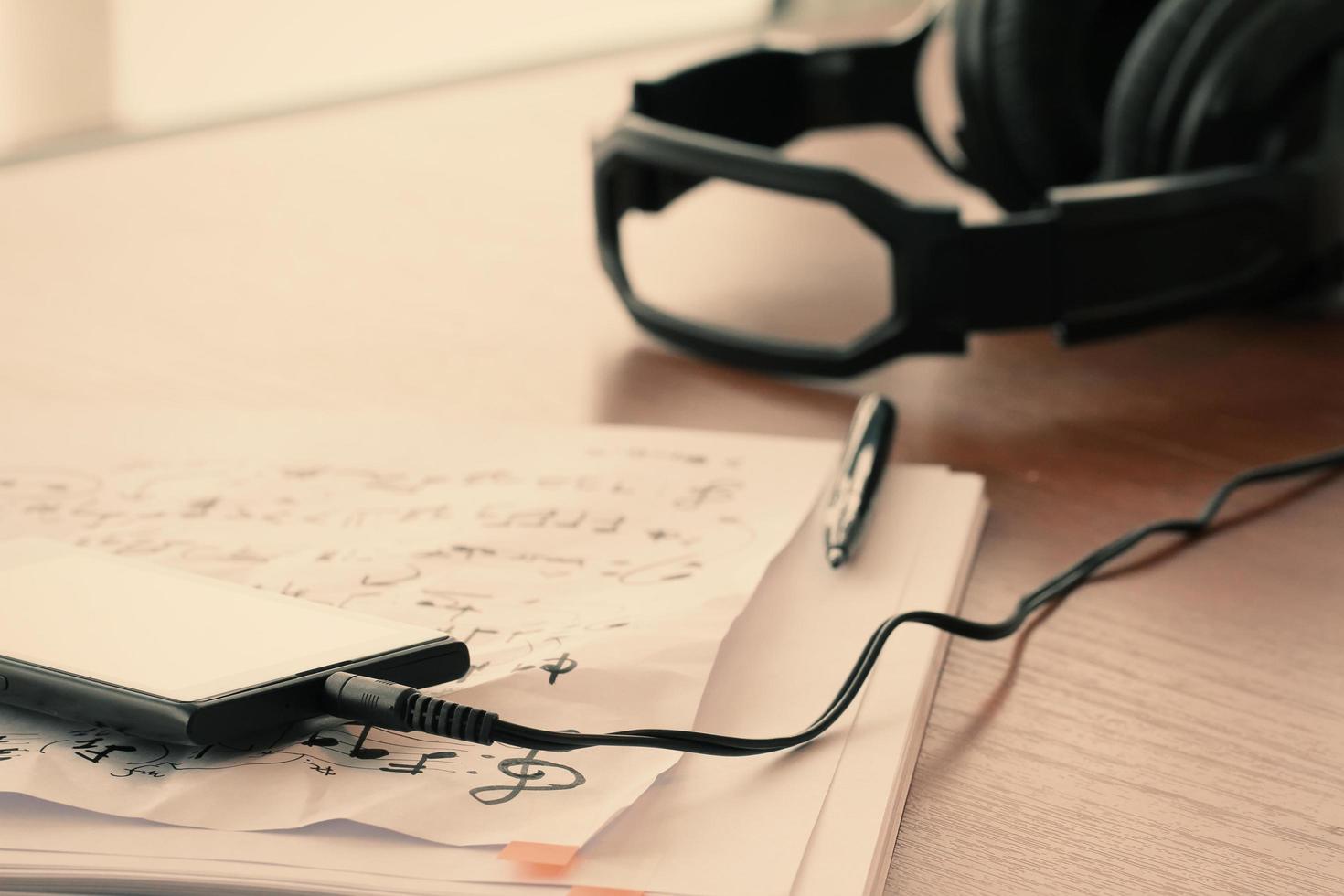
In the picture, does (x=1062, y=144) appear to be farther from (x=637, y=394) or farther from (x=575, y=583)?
(x=575, y=583)

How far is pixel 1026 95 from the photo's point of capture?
25.9 inches

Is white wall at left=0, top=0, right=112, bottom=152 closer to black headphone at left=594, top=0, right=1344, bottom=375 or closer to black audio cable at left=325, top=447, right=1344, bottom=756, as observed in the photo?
black headphone at left=594, top=0, right=1344, bottom=375

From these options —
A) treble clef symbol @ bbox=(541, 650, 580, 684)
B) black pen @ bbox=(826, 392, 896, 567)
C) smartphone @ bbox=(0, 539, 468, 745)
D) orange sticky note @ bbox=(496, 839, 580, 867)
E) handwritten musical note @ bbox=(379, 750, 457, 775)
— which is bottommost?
orange sticky note @ bbox=(496, 839, 580, 867)

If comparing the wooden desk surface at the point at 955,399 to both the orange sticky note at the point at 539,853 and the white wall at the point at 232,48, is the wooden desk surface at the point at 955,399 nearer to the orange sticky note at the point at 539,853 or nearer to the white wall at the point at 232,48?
the orange sticky note at the point at 539,853

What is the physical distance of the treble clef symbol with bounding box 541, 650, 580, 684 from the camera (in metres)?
0.33

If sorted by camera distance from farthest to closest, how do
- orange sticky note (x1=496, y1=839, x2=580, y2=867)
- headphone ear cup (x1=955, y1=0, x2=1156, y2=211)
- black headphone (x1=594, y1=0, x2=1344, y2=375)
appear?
headphone ear cup (x1=955, y1=0, x2=1156, y2=211), black headphone (x1=594, y1=0, x2=1344, y2=375), orange sticky note (x1=496, y1=839, x2=580, y2=867)

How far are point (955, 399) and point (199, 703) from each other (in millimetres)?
373

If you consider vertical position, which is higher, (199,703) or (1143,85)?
(1143,85)

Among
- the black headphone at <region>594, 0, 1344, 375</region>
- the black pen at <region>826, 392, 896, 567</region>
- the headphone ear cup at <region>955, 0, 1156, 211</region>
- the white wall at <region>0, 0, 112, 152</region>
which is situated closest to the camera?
the black pen at <region>826, 392, 896, 567</region>

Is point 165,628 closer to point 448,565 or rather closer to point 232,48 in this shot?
point 448,565

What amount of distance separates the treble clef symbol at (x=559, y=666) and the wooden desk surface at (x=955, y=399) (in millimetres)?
88

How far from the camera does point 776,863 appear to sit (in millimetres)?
263

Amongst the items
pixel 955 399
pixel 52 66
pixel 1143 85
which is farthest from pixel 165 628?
pixel 52 66

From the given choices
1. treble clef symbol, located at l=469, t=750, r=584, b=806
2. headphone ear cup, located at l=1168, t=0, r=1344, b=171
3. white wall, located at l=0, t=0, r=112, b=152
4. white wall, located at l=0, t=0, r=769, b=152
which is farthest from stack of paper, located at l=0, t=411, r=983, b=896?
white wall, located at l=0, t=0, r=112, b=152
